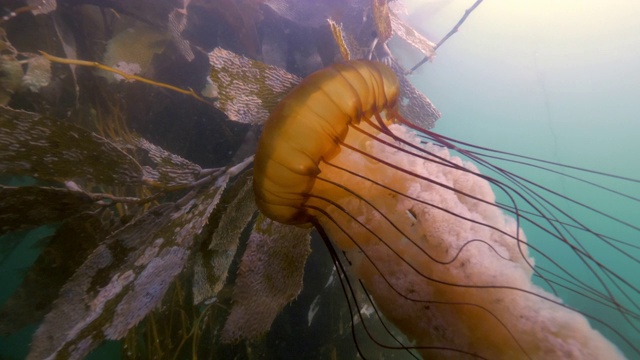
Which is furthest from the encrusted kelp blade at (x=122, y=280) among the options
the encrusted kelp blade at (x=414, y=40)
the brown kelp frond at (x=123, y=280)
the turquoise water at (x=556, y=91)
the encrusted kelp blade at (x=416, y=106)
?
→ the turquoise water at (x=556, y=91)

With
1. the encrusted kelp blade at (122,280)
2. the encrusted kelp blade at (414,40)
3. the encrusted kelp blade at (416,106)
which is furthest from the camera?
the encrusted kelp blade at (414,40)

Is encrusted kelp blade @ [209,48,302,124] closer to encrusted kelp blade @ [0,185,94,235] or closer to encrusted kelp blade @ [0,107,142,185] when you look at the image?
encrusted kelp blade @ [0,107,142,185]

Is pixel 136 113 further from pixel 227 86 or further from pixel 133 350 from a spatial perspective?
pixel 133 350

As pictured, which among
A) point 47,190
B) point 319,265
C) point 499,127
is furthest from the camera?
point 499,127

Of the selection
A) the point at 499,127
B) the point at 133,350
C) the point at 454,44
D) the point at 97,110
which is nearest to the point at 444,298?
the point at 133,350

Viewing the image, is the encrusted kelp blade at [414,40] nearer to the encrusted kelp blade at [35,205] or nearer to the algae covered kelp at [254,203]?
the algae covered kelp at [254,203]

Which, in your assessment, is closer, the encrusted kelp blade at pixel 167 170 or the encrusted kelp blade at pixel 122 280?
the encrusted kelp blade at pixel 122 280

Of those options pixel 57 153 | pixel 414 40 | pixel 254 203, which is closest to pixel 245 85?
pixel 254 203
